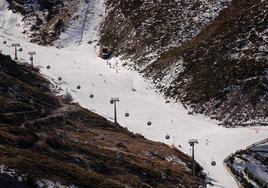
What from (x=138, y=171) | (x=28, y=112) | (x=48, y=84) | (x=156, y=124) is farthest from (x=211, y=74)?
(x=138, y=171)

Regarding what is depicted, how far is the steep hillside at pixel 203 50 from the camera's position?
90750 millimetres

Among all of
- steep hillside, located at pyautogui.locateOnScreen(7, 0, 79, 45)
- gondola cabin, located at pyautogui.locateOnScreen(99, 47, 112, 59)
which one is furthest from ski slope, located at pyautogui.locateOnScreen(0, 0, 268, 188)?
steep hillside, located at pyautogui.locateOnScreen(7, 0, 79, 45)

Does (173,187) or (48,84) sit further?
(48,84)

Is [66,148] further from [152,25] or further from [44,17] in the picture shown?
[44,17]

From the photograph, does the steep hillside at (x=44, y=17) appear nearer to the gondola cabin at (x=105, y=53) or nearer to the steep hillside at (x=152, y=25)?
the steep hillside at (x=152, y=25)

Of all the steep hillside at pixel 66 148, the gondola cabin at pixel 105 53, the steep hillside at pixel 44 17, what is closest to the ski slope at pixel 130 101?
the gondola cabin at pixel 105 53

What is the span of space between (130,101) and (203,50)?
20409mm

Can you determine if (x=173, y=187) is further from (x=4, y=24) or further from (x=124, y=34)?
(x=4, y=24)

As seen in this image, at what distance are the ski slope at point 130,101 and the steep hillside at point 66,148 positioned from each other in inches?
188

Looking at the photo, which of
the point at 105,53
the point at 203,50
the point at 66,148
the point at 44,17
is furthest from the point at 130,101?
the point at 44,17

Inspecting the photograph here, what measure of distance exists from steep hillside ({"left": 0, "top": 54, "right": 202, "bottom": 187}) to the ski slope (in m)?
4.78

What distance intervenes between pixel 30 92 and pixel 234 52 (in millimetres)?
40110

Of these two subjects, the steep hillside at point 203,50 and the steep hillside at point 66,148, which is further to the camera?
the steep hillside at point 203,50

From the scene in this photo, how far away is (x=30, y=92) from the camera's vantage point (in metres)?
81.3
